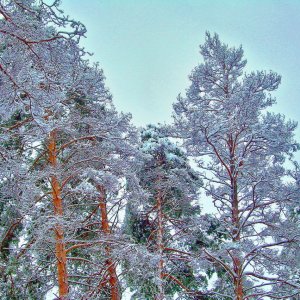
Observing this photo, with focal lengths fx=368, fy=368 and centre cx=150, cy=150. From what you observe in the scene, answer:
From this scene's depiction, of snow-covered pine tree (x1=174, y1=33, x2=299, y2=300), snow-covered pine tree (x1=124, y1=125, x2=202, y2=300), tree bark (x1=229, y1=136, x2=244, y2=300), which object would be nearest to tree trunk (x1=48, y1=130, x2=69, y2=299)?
snow-covered pine tree (x1=124, y1=125, x2=202, y2=300)

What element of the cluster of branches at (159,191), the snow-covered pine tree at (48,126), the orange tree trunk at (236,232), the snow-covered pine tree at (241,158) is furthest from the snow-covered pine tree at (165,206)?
the snow-covered pine tree at (48,126)

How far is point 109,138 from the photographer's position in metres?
8.54

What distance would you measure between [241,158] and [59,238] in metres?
4.45

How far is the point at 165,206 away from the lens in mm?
11188

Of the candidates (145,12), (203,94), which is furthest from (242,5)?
(203,94)

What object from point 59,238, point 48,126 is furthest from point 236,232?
point 48,126

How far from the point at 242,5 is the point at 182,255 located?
143289 millimetres

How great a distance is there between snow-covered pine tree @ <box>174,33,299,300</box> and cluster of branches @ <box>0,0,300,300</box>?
0.03m

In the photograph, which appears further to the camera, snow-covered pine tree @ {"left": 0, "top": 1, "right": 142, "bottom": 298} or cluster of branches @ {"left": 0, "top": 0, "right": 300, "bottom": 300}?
cluster of branches @ {"left": 0, "top": 0, "right": 300, "bottom": 300}

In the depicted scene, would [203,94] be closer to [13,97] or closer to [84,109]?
[84,109]

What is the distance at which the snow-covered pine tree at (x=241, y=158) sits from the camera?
827 centimetres

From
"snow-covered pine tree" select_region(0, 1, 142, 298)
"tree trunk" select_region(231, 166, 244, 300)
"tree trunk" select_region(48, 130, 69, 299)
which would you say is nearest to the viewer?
"snow-covered pine tree" select_region(0, 1, 142, 298)

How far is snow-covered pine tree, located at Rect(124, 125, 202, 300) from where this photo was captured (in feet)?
34.3

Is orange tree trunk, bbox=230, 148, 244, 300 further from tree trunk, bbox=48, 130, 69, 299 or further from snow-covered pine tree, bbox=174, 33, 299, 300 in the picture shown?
tree trunk, bbox=48, 130, 69, 299
